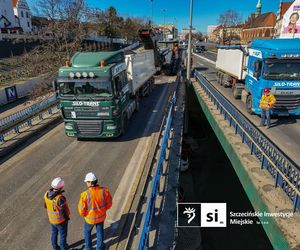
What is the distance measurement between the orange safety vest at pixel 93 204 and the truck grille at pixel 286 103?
10027 millimetres

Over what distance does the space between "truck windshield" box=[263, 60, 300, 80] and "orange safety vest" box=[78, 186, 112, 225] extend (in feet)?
32.8

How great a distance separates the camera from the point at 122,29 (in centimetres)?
8619

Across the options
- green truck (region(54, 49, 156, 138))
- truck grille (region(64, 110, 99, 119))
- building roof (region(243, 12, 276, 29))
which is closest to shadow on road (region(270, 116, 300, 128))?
green truck (region(54, 49, 156, 138))

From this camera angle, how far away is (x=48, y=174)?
32.0 feet

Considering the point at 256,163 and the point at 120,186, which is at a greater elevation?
the point at 256,163

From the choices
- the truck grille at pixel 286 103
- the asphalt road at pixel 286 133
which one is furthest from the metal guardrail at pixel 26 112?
the truck grille at pixel 286 103

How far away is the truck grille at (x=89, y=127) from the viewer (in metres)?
11.6

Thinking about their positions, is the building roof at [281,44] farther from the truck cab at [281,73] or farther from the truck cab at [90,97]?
the truck cab at [90,97]

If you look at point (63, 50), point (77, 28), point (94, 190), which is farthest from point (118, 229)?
point (77, 28)

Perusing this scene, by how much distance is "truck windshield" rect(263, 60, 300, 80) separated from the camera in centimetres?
1214

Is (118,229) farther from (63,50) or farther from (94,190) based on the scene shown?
(63,50)

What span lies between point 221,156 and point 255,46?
9.90 m

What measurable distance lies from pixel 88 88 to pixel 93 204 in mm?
6585

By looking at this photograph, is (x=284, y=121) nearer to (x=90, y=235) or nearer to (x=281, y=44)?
(x=281, y=44)
